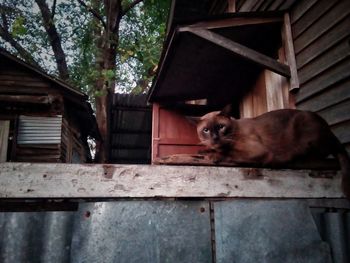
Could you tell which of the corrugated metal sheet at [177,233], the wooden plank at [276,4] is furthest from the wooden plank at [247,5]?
the corrugated metal sheet at [177,233]

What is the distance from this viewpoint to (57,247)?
1309 millimetres

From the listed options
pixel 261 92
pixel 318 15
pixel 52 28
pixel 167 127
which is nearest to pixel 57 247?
pixel 318 15

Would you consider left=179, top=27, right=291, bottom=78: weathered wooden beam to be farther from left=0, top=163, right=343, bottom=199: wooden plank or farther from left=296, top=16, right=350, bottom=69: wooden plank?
left=0, top=163, right=343, bottom=199: wooden plank

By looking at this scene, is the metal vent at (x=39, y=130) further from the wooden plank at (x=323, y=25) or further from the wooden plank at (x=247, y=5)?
the wooden plank at (x=323, y=25)

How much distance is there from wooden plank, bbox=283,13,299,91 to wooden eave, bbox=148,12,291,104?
0.08 meters

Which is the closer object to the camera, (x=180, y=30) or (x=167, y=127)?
(x=180, y=30)

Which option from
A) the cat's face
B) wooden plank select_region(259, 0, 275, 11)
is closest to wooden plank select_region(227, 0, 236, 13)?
wooden plank select_region(259, 0, 275, 11)

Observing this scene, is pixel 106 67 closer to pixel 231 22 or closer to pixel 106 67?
pixel 106 67

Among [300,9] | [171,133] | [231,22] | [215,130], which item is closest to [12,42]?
[171,133]

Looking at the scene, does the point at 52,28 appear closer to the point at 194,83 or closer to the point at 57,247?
the point at 194,83

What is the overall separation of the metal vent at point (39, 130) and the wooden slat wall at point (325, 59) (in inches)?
275

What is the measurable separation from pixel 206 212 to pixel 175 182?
233 mm

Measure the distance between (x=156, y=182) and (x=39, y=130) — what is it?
7.91 meters

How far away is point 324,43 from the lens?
3453 mm
